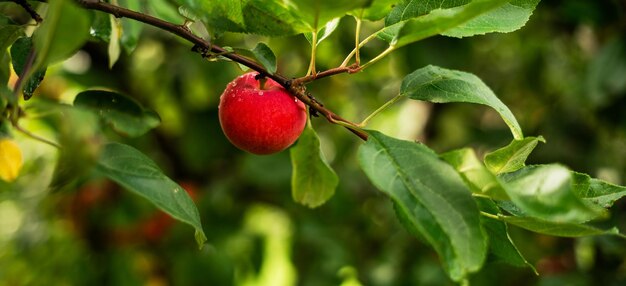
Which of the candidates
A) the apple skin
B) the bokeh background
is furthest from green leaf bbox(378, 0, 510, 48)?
the bokeh background

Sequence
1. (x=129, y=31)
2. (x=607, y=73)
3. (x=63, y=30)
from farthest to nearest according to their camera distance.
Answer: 1. (x=607, y=73)
2. (x=129, y=31)
3. (x=63, y=30)

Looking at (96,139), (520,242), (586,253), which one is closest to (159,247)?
(520,242)

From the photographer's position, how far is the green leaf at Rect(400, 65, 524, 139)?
0.76m

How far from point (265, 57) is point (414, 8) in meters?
0.18

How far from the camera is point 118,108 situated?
761 millimetres

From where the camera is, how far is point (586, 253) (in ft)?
6.68

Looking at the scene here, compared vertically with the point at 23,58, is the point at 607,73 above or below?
below

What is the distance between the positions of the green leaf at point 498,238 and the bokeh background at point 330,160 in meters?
1.14

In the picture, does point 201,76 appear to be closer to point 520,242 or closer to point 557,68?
point 520,242

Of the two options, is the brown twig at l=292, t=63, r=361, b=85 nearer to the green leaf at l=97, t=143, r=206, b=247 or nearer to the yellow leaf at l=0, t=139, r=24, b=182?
the green leaf at l=97, t=143, r=206, b=247

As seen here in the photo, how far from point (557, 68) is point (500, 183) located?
→ 2.16 m

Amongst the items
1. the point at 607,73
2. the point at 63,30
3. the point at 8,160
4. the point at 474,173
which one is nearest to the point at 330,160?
the point at 607,73

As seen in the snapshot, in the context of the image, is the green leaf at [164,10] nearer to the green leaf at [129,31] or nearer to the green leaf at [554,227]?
the green leaf at [129,31]

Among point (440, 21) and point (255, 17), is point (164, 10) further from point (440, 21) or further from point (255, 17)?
point (440, 21)
